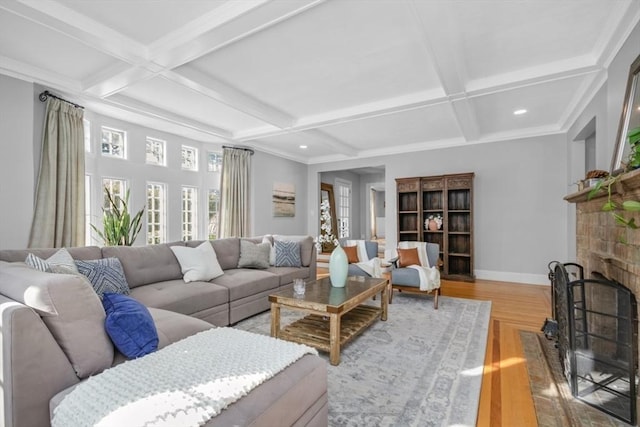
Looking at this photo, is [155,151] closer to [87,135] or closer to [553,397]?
[87,135]

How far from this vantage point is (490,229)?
18.0 feet

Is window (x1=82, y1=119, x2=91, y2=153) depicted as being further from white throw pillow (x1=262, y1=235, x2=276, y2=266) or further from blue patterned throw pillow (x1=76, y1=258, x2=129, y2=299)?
white throw pillow (x1=262, y1=235, x2=276, y2=266)

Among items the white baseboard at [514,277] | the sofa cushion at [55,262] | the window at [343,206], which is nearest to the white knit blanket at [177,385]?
the sofa cushion at [55,262]

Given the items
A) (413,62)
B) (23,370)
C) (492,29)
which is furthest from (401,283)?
(23,370)

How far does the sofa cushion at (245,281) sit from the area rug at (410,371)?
31cm

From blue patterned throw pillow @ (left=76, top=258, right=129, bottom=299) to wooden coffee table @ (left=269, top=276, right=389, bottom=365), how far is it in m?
1.28

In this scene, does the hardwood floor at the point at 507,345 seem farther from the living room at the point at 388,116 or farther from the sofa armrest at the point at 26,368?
the sofa armrest at the point at 26,368

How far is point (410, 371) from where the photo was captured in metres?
2.24

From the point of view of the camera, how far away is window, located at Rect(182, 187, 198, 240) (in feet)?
17.5

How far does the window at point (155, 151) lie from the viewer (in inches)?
189

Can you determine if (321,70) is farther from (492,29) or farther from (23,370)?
(23,370)

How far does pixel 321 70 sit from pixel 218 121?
2.35 meters

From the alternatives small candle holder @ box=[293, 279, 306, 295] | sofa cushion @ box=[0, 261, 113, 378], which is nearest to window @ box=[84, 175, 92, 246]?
sofa cushion @ box=[0, 261, 113, 378]

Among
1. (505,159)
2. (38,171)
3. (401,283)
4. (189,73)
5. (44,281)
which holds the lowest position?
(401,283)
